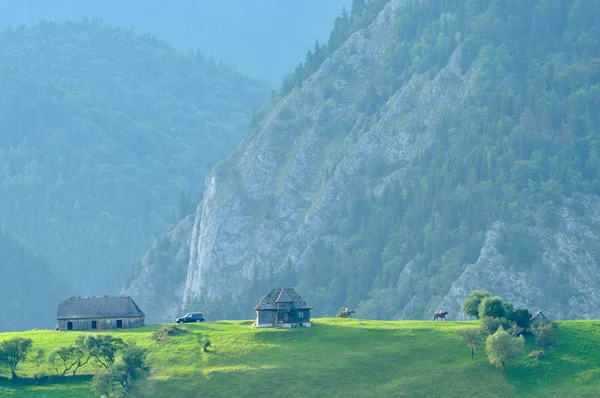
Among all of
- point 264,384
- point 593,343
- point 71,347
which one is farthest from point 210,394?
point 593,343

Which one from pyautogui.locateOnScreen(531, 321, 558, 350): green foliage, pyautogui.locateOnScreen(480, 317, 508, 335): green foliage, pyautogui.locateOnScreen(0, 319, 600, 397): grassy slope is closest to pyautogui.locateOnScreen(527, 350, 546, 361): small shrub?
pyautogui.locateOnScreen(0, 319, 600, 397): grassy slope

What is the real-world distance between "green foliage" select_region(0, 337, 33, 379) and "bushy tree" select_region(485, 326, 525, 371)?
59735mm

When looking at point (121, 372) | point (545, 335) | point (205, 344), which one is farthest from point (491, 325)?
point (121, 372)

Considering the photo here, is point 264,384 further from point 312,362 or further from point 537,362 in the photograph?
point 537,362

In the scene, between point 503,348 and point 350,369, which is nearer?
point 350,369

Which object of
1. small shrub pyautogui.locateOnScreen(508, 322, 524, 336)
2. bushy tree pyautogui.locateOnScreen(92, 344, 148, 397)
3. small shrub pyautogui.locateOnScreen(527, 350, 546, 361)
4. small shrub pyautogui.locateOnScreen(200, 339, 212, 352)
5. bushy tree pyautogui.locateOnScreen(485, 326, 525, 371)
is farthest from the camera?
small shrub pyautogui.locateOnScreen(508, 322, 524, 336)

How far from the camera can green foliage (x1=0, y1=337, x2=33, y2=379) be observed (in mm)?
188875

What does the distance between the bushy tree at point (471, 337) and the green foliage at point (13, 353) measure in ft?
187

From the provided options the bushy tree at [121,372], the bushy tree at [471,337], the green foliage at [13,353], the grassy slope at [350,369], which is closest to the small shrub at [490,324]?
the bushy tree at [471,337]

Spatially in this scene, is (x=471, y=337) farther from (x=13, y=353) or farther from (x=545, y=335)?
(x=13, y=353)

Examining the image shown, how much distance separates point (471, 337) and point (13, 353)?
59.1 metres

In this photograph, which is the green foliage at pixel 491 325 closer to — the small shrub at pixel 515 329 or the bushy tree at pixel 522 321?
the small shrub at pixel 515 329

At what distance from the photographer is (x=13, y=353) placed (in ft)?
622

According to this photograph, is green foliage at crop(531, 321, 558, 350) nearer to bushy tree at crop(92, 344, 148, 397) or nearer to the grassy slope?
the grassy slope
